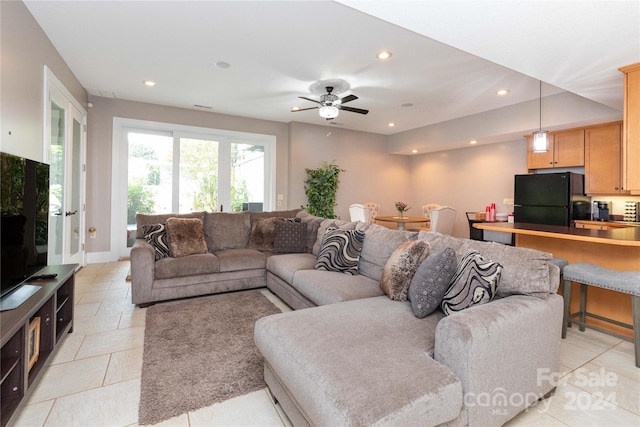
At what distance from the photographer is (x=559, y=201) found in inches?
176

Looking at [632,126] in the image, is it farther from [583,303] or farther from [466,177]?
[466,177]

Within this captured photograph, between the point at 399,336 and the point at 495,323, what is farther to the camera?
the point at 399,336

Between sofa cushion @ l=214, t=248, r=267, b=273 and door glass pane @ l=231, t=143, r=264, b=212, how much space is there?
247 centimetres

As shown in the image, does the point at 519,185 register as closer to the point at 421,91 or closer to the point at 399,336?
the point at 421,91

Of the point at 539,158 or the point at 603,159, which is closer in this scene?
the point at 603,159

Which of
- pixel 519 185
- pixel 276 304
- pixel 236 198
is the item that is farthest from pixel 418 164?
pixel 276 304

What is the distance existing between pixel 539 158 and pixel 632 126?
2.90m

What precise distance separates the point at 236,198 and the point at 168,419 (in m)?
4.85

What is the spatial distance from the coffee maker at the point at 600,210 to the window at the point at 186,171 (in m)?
5.55

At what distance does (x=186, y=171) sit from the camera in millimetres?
5715

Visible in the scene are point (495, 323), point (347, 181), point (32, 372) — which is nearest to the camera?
point (495, 323)

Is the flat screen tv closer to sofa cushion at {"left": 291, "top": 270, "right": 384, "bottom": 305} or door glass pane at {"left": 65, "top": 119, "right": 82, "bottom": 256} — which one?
sofa cushion at {"left": 291, "top": 270, "right": 384, "bottom": 305}

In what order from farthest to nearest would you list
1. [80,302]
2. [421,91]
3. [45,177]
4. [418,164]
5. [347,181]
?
1. [418,164]
2. [347,181]
3. [421,91]
4. [80,302]
5. [45,177]

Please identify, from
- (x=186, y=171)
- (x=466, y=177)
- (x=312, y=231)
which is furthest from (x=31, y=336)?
(x=466, y=177)
